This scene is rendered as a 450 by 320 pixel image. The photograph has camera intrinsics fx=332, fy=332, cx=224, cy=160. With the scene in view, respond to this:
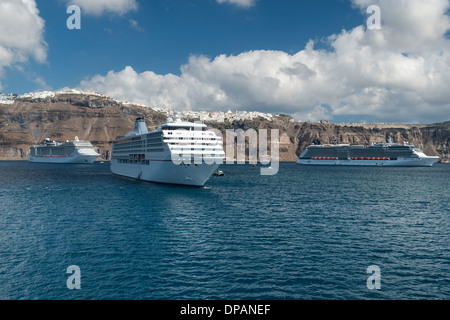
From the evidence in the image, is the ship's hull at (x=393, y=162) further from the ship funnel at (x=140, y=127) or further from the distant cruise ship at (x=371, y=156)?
the ship funnel at (x=140, y=127)

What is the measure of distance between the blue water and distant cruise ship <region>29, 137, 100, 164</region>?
453 ft

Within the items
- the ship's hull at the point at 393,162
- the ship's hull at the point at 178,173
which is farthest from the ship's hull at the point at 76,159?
the ship's hull at the point at 393,162

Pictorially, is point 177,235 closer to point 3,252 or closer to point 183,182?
point 3,252

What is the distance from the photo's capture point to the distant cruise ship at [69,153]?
566 ft

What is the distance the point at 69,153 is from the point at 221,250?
6918 inches

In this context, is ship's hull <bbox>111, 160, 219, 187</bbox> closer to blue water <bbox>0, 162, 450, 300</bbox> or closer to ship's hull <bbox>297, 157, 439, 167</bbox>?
blue water <bbox>0, 162, 450, 300</bbox>

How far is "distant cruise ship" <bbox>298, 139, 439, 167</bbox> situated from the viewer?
16838 centimetres

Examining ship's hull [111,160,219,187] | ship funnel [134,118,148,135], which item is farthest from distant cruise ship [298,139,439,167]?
ship's hull [111,160,219,187]

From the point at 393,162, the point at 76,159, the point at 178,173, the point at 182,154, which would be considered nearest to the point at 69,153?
the point at 76,159

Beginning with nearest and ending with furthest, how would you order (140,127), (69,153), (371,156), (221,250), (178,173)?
(221,250), (178,173), (140,127), (371,156), (69,153)

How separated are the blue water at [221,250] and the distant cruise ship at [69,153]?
138 m

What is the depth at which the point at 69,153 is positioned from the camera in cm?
17762

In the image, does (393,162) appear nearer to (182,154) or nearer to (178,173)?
(178,173)
